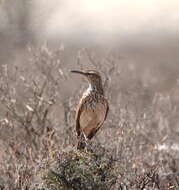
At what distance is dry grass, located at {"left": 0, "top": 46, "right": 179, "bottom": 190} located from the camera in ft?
25.4

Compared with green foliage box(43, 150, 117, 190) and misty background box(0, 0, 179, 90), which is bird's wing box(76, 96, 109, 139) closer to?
green foliage box(43, 150, 117, 190)

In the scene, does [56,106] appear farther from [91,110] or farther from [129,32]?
[129,32]

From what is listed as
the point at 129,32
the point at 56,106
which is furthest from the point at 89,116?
the point at 129,32

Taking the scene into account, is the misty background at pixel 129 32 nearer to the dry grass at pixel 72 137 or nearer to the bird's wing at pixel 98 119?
the dry grass at pixel 72 137

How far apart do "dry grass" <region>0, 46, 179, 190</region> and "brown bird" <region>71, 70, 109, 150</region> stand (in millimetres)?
260

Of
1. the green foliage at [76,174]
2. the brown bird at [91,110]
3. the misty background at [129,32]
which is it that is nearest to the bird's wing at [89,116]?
the brown bird at [91,110]

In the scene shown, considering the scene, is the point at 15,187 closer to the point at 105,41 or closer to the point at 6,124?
the point at 6,124

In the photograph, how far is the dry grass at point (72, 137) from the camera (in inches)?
305

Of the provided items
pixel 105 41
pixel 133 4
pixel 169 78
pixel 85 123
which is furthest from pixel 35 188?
pixel 133 4

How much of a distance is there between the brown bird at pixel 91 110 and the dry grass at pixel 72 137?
0.85ft

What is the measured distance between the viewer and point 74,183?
770 centimetres

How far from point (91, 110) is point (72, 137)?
1.56 feet

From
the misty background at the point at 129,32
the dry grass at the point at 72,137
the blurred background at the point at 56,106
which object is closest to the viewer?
the dry grass at the point at 72,137

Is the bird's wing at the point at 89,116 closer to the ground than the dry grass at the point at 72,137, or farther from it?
farther from it
